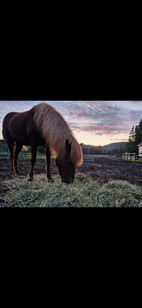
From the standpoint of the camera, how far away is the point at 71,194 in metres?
1.89

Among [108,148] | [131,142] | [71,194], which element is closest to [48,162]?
[71,194]

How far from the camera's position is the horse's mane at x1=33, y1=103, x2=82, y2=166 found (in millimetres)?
1978

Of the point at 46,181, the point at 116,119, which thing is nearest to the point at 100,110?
the point at 116,119

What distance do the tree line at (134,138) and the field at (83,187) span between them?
27cm

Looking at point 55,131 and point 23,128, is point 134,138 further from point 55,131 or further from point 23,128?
point 23,128

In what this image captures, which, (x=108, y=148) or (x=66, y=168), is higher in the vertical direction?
(x=108, y=148)

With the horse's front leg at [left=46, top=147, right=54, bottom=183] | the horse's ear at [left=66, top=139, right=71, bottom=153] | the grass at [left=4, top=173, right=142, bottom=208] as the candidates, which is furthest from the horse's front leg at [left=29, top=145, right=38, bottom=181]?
the horse's ear at [left=66, top=139, right=71, bottom=153]

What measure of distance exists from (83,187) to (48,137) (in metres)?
1.00

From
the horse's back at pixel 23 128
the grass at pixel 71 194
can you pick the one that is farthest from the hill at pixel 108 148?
the horse's back at pixel 23 128

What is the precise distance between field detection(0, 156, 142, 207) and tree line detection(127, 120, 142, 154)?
269 millimetres

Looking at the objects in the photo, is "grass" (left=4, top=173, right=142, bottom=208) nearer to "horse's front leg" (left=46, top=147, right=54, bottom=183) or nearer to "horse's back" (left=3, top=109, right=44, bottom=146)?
"horse's front leg" (left=46, top=147, right=54, bottom=183)

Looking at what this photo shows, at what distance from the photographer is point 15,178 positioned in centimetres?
227

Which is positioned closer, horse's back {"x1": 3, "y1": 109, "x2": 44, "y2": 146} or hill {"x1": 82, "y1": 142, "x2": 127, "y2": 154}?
horse's back {"x1": 3, "y1": 109, "x2": 44, "y2": 146}

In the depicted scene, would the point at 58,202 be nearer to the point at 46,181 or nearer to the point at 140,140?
the point at 46,181
